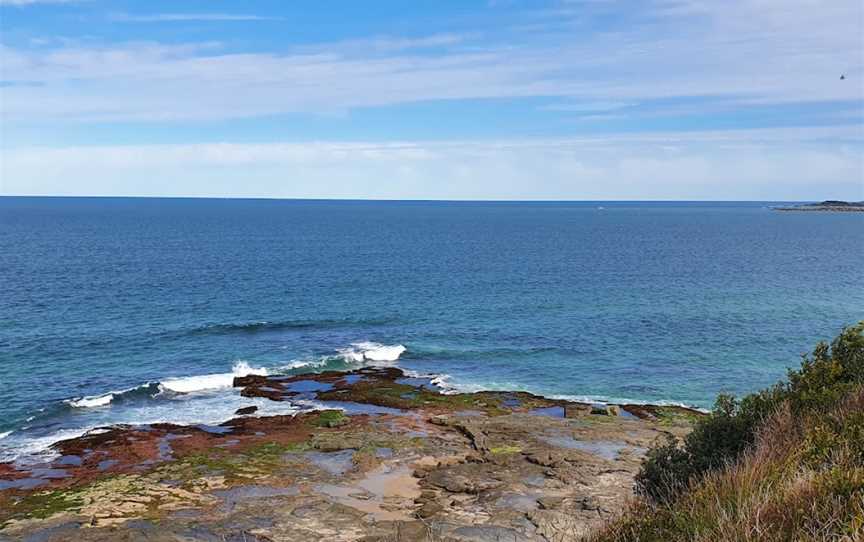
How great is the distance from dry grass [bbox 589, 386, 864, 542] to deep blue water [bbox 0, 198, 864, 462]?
36811mm

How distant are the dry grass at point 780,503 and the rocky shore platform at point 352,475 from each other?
10.3 metres

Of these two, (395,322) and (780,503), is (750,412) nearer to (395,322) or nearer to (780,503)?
(780,503)

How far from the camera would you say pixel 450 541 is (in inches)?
→ 1009

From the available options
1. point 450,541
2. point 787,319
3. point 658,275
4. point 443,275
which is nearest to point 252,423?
point 450,541

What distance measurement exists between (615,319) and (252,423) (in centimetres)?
4469

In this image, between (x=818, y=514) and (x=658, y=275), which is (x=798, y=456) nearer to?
(x=818, y=514)

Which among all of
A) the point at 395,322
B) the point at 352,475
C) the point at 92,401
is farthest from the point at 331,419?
the point at 395,322

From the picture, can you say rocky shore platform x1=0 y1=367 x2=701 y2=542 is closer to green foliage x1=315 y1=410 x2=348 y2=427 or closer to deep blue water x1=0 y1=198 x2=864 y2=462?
green foliage x1=315 y1=410 x2=348 y2=427

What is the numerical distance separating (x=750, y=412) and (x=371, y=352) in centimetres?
4160


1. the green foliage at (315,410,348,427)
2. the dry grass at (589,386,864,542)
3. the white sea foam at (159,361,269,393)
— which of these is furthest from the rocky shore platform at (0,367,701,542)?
the dry grass at (589,386,864,542)

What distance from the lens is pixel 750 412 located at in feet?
71.1

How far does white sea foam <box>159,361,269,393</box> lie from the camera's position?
49594 millimetres

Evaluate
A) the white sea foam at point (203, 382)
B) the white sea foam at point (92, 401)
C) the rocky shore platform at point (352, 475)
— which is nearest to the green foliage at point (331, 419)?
the rocky shore platform at point (352, 475)

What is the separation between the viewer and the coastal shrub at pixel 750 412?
65.3 ft
